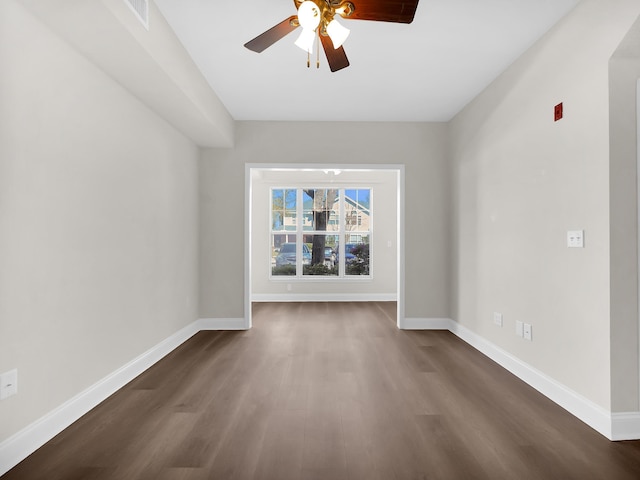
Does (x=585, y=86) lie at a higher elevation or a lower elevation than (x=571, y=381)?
higher

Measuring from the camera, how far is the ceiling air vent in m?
2.11

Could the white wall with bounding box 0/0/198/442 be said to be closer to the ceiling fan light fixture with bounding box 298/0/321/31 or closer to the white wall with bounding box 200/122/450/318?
the white wall with bounding box 200/122/450/318

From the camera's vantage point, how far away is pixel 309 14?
1890mm

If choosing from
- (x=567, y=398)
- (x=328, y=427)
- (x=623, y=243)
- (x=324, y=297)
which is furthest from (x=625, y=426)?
(x=324, y=297)

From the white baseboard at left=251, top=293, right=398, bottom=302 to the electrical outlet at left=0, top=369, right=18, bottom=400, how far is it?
5357 mm

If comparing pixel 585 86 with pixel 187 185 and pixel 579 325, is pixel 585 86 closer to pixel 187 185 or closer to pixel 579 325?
pixel 579 325

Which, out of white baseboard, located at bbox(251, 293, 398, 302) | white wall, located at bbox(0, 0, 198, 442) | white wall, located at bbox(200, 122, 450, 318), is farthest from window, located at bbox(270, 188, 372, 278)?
white wall, located at bbox(0, 0, 198, 442)

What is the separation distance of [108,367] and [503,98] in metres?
3.89

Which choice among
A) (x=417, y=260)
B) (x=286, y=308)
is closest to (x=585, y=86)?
(x=417, y=260)

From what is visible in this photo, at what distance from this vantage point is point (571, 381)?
2.50 metres

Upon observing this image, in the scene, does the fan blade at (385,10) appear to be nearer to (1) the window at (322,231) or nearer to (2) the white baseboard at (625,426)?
(2) the white baseboard at (625,426)

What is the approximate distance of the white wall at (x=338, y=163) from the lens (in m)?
4.79

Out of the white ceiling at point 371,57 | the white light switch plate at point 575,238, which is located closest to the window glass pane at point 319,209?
the white ceiling at point 371,57

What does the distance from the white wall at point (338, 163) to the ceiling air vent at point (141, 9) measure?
8.26ft
